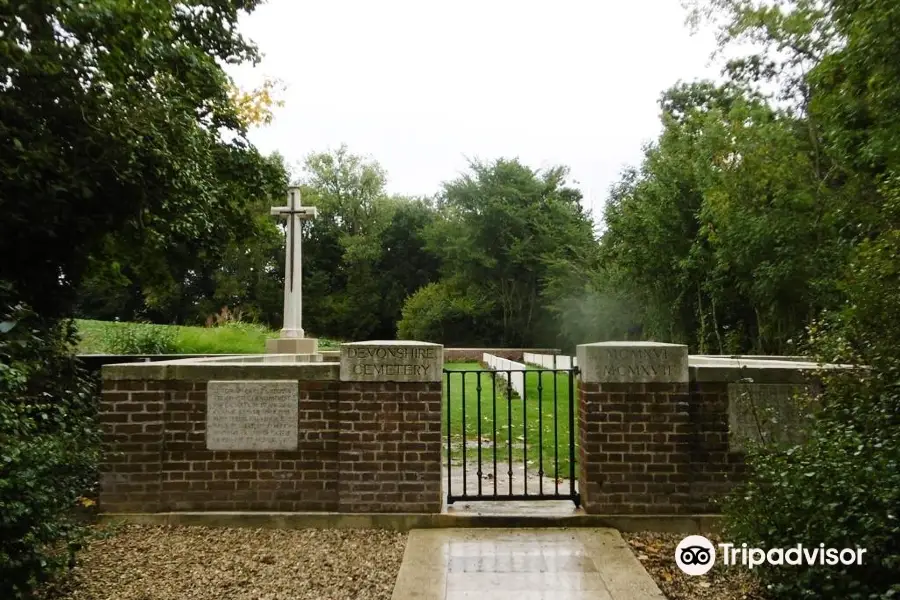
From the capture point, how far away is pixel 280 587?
4.06 meters

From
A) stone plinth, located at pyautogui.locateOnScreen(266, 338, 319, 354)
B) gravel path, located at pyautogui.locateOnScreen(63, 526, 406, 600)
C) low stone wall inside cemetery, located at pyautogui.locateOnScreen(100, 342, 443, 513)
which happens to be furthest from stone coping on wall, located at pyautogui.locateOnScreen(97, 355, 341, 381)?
stone plinth, located at pyautogui.locateOnScreen(266, 338, 319, 354)

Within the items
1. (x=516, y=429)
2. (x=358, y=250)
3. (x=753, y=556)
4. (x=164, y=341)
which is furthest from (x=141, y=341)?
(x=358, y=250)

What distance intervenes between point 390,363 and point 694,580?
2.68 meters

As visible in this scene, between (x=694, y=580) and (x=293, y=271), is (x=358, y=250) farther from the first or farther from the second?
(x=694, y=580)

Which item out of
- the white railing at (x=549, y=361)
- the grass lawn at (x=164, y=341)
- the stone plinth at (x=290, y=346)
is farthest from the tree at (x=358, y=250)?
the stone plinth at (x=290, y=346)

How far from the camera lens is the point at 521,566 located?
4.32 m

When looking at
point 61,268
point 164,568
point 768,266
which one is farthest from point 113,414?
point 768,266

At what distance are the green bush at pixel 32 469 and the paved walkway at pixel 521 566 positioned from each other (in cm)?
198

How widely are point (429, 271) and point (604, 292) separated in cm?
2186

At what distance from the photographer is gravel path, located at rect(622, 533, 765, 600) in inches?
153

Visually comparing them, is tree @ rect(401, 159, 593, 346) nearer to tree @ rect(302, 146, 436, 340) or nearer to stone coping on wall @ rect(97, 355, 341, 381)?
tree @ rect(302, 146, 436, 340)

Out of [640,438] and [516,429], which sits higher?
[640,438]

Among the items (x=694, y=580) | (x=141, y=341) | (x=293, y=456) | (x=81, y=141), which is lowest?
(x=694, y=580)

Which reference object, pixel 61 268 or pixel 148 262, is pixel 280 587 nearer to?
pixel 61 268
